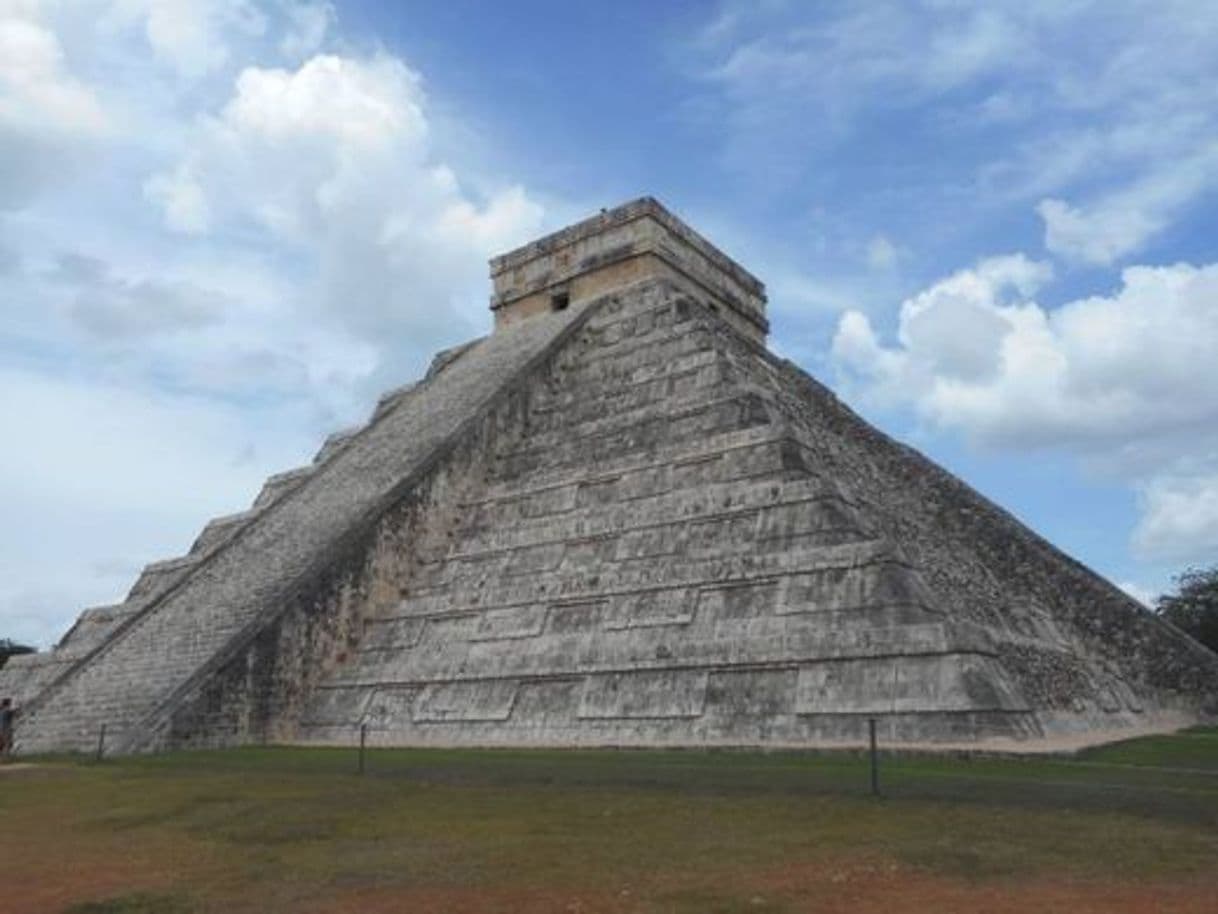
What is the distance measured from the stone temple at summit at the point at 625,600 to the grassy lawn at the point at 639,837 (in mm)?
1146

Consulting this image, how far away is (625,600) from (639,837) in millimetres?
5942

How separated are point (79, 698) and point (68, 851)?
28.0 feet

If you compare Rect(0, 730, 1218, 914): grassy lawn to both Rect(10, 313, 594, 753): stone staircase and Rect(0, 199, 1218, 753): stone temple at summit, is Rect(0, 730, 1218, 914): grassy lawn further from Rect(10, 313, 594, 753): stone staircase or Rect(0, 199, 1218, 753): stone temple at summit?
Rect(10, 313, 594, 753): stone staircase

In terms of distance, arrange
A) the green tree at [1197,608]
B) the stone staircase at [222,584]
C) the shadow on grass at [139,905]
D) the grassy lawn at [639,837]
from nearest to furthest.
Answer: the grassy lawn at [639,837] → the shadow on grass at [139,905] → the stone staircase at [222,584] → the green tree at [1197,608]

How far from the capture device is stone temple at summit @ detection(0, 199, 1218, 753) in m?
10.5

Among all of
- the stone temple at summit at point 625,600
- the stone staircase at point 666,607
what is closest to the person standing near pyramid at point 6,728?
the stone temple at summit at point 625,600

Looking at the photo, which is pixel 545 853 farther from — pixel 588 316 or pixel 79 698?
pixel 588 316

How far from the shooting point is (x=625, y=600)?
1241 cm

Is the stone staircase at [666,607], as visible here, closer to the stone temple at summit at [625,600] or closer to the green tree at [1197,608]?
the stone temple at summit at [625,600]

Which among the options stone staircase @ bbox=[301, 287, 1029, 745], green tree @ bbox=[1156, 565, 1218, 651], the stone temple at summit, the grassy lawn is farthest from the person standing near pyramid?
green tree @ bbox=[1156, 565, 1218, 651]

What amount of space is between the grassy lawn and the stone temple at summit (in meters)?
1.15

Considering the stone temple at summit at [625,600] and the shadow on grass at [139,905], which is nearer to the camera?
the shadow on grass at [139,905]

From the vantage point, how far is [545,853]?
6188 millimetres

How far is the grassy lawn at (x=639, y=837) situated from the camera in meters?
5.21
